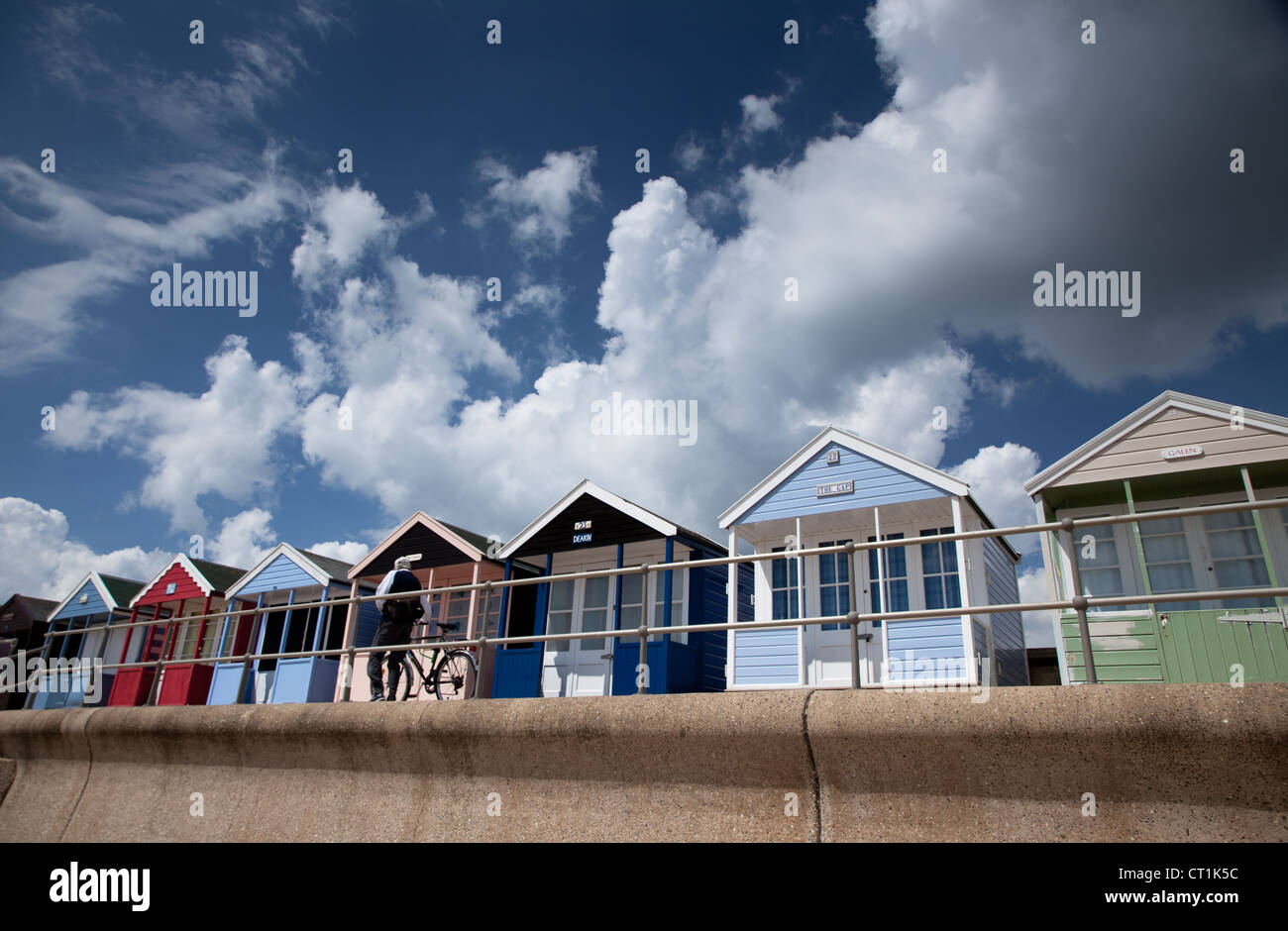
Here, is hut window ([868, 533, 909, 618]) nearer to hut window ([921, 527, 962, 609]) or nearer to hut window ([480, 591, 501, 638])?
hut window ([921, 527, 962, 609])

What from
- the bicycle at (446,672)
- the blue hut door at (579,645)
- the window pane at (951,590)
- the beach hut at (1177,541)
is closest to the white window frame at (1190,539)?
the beach hut at (1177,541)

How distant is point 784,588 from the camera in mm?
11742

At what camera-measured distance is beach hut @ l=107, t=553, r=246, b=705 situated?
17.2 m

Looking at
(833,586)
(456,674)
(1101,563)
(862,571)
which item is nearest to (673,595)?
(833,586)

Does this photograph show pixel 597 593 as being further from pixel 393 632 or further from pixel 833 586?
pixel 393 632

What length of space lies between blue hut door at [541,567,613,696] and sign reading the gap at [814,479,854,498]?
3.82 m

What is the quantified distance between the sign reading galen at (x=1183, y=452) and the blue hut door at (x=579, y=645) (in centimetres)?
779

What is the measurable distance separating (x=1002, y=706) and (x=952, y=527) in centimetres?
705

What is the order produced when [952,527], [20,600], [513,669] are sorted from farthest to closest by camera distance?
[20,600] < [513,669] < [952,527]

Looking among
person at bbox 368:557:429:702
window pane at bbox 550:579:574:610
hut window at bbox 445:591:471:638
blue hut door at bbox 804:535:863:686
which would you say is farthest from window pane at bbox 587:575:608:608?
person at bbox 368:557:429:702
